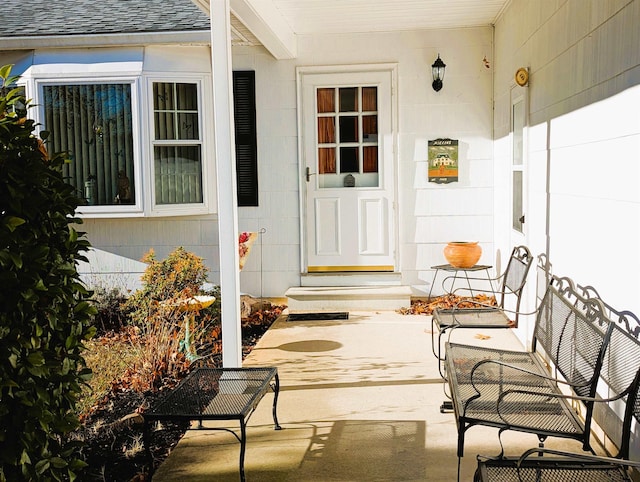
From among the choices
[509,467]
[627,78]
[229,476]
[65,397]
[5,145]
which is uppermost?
[627,78]

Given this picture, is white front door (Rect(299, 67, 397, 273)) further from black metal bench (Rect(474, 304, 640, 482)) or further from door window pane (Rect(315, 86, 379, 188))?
black metal bench (Rect(474, 304, 640, 482))

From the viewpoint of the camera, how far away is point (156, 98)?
28.9 ft

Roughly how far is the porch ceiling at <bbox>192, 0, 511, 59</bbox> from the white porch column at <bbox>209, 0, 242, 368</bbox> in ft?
5.00

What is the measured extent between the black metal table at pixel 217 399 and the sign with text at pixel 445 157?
456 cm

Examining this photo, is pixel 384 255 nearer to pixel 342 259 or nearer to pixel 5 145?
pixel 342 259

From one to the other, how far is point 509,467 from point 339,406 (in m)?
2.31

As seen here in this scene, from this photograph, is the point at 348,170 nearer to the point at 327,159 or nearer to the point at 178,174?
the point at 327,159

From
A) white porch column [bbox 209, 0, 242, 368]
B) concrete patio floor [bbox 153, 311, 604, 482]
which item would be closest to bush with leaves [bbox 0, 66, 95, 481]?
concrete patio floor [bbox 153, 311, 604, 482]

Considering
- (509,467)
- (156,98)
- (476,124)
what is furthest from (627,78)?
(156,98)

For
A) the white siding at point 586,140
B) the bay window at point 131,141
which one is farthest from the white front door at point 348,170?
the white siding at point 586,140

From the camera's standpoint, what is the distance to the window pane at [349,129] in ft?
28.7

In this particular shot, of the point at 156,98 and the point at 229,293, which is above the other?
the point at 156,98

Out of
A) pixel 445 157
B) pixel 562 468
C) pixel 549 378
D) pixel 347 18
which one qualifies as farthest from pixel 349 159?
pixel 562 468

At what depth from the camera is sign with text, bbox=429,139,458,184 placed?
8.62 meters
